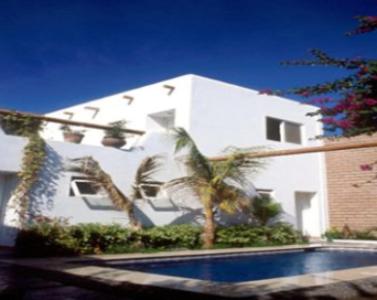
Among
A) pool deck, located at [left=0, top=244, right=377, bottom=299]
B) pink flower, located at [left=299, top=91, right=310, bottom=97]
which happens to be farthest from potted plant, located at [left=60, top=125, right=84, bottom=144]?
pink flower, located at [left=299, top=91, right=310, bottom=97]

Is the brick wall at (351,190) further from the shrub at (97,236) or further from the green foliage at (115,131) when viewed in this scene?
the shrub at (97,236)

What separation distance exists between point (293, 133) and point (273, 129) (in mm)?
1382

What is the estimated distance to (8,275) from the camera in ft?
23.3

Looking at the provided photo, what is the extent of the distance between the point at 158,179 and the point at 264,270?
5.29 meters

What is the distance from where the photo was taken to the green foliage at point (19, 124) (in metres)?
10.9

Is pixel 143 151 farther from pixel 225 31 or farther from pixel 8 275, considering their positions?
pixel 8 275

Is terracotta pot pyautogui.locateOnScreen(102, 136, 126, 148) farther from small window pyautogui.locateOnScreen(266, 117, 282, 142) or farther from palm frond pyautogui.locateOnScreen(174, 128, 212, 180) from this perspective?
small window pyautogui.locateOnScreen(266, 117, 282, 142)

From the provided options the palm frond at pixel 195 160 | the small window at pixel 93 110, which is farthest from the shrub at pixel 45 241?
the small window at pixel 93 110

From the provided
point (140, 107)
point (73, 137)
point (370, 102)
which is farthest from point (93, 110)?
point (370, 102)

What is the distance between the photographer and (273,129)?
1881cm

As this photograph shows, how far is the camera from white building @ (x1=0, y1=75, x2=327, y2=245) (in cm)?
1155

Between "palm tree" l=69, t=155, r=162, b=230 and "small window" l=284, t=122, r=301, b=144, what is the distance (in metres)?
8.70

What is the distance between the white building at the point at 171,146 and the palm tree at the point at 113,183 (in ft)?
1.38

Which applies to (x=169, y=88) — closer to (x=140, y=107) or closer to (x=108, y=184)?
(x=140, y=107)
